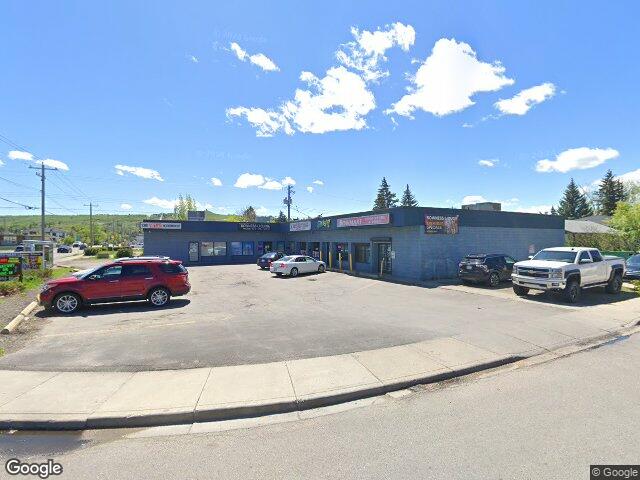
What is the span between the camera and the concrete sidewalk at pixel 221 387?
4660mm

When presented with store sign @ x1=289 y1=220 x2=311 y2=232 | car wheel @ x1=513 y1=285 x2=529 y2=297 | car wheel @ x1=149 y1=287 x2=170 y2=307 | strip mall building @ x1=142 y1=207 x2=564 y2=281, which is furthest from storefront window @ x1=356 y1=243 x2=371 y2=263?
car wheel @ x1=149 y1=287 x2=170 y2=307

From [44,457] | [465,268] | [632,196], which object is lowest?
[44,457]

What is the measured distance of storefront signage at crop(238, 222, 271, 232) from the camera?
121 ft

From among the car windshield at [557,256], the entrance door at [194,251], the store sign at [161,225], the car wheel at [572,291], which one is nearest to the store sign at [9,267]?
the store sign at [161,225]

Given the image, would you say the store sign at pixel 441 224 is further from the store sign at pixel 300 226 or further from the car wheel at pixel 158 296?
the car wheel at pixel 158 296

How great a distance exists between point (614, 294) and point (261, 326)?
621 inches

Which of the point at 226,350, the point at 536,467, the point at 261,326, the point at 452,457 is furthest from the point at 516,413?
the point at 261,326

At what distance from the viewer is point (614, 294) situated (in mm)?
15094

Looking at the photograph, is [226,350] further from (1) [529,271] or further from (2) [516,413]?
(1) [529,271]

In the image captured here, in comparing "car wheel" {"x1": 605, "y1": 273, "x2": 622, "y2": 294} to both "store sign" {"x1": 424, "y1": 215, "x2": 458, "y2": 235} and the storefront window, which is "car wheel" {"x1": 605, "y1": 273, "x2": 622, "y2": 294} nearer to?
"store sign" {"x1": 424, "y1": 215, "x2": 458, "y2": 235}

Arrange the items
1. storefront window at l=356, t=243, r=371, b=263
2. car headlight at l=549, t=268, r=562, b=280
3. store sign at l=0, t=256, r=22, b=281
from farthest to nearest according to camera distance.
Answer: storefront window at l=356, t=243, r=371, b=263, store sign at l=0, t=256, r=22, b=281, car headlight at l=549, t=268, r=562, b=280

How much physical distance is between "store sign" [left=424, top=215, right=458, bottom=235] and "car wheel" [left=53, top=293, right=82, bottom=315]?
17263 mm

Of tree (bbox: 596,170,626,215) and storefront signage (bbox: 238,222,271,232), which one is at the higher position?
tree (bbox: 596,170,626,215)

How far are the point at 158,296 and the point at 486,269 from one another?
15333 mm
